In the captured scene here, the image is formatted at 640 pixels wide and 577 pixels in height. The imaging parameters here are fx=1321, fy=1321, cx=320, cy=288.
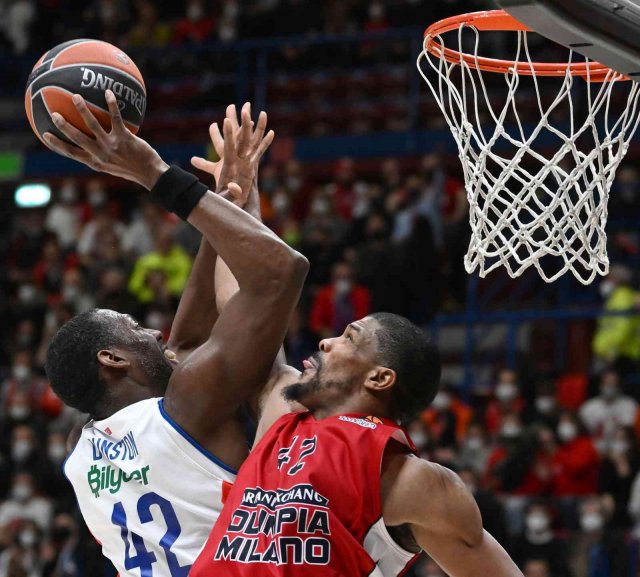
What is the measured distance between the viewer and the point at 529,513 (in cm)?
884

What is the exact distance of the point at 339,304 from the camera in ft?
36.9

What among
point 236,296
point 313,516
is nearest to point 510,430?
point 236,296

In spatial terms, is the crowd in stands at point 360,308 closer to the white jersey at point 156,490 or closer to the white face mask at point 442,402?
the white face mask at point 442,402

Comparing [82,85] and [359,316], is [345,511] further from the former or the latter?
[359,316]

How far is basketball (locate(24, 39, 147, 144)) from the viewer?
3781 millimetres

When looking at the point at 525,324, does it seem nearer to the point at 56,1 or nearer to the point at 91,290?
the point at 91,290

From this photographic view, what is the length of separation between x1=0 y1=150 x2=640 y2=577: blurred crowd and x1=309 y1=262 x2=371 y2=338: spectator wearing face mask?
0.05 feet

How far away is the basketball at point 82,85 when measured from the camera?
378 cm

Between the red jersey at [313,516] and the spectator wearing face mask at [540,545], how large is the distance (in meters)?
4.98

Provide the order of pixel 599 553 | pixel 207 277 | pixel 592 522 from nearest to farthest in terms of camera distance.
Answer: pixel 207 277 < pixel 599 553 < pixel 592 522

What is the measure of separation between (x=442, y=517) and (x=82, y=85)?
160cm

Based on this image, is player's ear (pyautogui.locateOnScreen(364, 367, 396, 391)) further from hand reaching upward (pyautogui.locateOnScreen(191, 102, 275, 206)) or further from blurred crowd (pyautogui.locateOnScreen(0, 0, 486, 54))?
blurred crowd (pyautogui.locateOnScreen(0, 0, 486, 54))

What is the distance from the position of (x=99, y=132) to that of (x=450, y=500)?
4.49 ft

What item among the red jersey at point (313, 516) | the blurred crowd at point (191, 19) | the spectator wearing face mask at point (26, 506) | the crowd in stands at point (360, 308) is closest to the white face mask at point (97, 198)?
the crowd in stands at point (360, 308)
